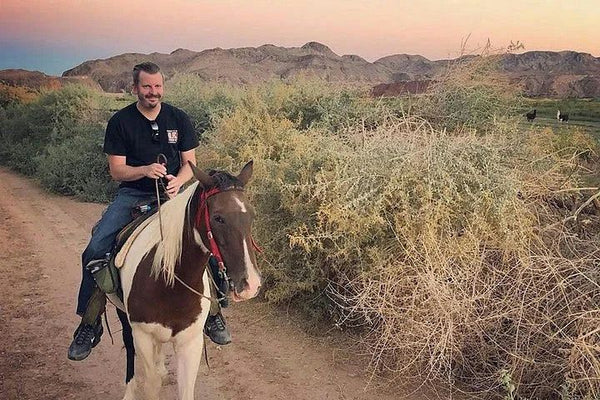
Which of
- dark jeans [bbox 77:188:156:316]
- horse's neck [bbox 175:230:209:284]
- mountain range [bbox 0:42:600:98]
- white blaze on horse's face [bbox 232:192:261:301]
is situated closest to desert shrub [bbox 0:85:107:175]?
mountain range [bbox 0:42:600:98]

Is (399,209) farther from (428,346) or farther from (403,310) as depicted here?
(428,346)

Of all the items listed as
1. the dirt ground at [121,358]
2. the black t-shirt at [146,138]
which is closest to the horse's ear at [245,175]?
the black t-shirt at [146,138]

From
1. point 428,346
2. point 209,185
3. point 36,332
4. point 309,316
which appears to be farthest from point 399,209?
point 36,332

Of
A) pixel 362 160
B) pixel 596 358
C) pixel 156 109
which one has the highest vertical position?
pixel 156 109

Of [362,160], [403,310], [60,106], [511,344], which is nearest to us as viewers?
[511,344]

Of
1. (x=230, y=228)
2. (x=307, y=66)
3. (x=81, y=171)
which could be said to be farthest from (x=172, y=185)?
(x=307, y=66)

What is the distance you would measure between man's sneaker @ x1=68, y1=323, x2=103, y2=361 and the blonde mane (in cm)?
110

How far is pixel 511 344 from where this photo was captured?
176 inches

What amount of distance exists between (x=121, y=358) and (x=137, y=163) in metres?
2.28

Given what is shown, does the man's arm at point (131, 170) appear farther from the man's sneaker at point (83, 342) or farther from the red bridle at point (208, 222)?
the man's sneaker at point (83, 342)

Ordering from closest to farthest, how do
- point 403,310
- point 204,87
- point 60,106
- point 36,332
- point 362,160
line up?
1. point 403,310
2. point 362,160
3. point 36,332
4. point 204,87
5. point 60,106

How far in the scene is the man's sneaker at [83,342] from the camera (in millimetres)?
4035

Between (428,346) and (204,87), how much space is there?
13962 millimetres

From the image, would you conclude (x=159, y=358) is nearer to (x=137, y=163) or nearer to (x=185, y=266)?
(x=185, y=266)
